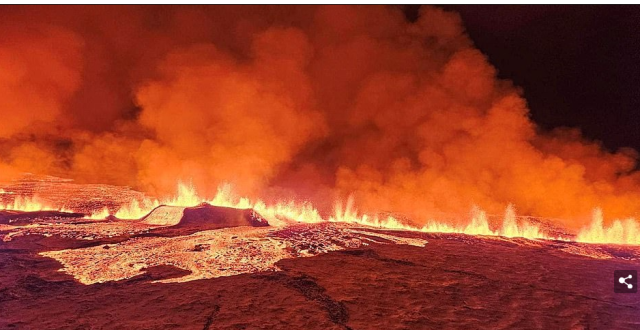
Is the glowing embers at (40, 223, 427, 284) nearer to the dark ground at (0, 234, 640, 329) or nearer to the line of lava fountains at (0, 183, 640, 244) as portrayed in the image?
the dark ground at (0, 234, 640, 329)

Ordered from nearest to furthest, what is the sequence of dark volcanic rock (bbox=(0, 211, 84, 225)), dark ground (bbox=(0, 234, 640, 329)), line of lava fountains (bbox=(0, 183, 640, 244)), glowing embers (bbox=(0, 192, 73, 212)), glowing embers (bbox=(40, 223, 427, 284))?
dark ground (bbox=(0, 234, 640, 329)) → glowing embers (bbox=(40, 223, 427, 284)) → dark volcanic rock (bbox=(0, 211, 84, 225)) → line of lava fountains (bbox=(0, 183, 640, 244)) → glowing embers (bbox=(0, 192, 73, 212))

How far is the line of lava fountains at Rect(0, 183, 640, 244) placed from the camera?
12664 millimetres

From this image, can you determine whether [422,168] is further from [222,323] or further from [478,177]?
[222,323]

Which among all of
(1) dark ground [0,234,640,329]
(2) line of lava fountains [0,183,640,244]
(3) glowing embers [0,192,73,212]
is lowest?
(1) dark ground [0,234,640,329]

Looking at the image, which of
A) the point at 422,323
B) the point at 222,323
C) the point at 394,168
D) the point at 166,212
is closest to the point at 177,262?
the point at 222,323

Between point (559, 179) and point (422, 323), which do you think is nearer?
point (422, 323)

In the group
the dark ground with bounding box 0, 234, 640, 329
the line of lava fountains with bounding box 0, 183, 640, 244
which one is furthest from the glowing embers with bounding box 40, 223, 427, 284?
the line of lava fountains with bounding box 0, 183, 640, 244

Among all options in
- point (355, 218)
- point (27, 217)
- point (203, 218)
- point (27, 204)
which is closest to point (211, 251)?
point (203, 218)

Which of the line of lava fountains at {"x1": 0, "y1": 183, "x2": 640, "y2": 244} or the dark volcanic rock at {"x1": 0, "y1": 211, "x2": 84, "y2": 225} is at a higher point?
the line of lava fountains at {"x1": 0, "y1": 183, "x2": 640, "y2": 244}

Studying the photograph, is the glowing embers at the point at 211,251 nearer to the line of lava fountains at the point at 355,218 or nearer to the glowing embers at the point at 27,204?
the line of lava fountains at the point at 355,218

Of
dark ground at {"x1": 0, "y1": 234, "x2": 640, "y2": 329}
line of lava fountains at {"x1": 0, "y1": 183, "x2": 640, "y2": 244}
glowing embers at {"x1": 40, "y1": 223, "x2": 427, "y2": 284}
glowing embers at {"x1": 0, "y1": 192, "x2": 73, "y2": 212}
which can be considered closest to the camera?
dark ground at {"x1": 0, "y1": 234, "x2": 640, "y2": 329}

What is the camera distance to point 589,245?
9344mm

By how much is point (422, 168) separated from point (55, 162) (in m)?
25.3

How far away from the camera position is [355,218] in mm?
20156
